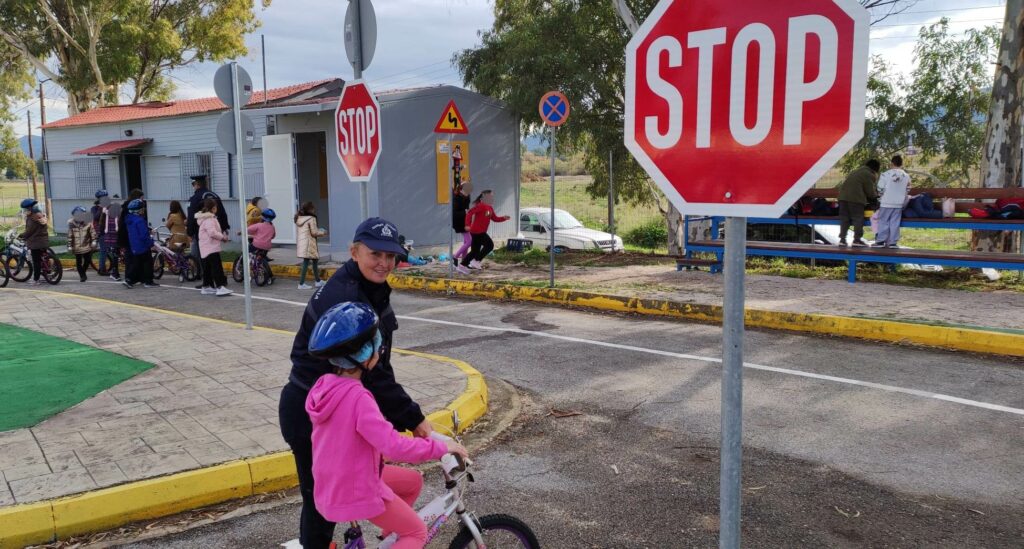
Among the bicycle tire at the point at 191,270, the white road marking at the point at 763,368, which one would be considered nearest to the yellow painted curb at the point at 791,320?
the white road marking at the point at 763,368

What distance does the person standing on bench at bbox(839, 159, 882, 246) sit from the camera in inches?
514

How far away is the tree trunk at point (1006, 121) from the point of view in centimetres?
1379

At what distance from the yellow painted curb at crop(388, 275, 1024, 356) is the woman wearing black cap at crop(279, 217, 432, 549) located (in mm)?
7107

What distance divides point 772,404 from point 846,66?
15.8 ft

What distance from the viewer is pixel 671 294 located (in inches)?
437

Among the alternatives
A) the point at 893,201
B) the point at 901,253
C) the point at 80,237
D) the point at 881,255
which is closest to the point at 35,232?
the point at 80,237

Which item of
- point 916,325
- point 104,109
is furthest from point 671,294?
point 104,109

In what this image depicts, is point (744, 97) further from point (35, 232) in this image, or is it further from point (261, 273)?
point (35, 232)

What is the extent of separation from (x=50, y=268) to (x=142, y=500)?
12.8m

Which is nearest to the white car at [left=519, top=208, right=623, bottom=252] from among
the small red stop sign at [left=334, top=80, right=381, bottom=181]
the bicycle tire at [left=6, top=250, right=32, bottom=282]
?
the bicycle tire at [left=6, top=250, right=32, bottom=282]

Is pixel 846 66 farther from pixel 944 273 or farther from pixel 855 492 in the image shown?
pixel 944 273

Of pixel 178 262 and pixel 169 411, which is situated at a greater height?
pixel 178 262

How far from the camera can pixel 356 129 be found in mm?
7234

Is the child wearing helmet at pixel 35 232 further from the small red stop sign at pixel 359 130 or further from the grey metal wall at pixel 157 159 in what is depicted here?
the small red stop sign at pixel 359 130
